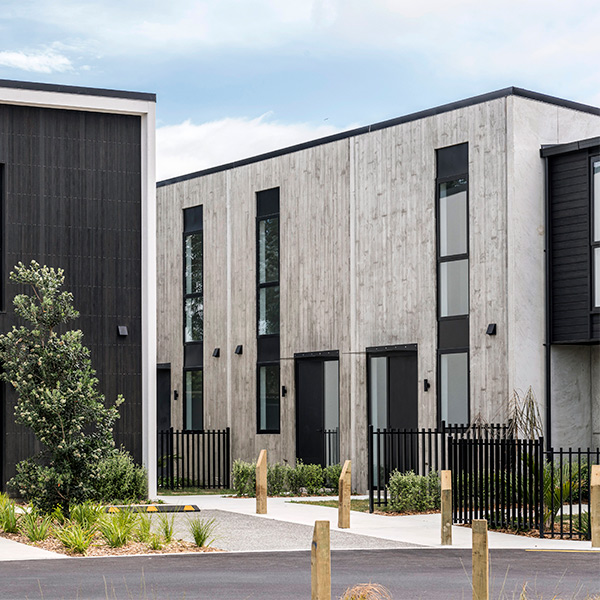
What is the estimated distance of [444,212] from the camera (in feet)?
74.9

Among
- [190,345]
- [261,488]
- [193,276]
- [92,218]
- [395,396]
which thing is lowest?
[261,488]

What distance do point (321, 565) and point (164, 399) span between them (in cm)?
2217

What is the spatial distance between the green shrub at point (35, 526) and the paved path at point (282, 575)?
1642 millimetres

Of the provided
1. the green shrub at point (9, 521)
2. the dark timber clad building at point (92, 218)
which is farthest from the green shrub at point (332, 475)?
the green shrub at point (9, 521)

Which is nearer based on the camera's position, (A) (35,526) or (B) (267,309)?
(A) (35,526)

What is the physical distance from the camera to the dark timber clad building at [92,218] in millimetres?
21000

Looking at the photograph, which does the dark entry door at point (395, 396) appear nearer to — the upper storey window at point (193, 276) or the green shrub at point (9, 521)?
the upper storey window at point (193, 276)

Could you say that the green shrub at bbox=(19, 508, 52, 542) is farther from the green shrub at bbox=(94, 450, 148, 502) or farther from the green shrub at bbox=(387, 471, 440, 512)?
the green shrub at bbox=(387, 471, 440, 512)

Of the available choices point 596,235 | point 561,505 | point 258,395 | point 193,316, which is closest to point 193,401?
point 193,316

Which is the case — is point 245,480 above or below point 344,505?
below

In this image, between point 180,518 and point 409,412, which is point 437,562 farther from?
point 409,412

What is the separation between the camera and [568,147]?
69.2 feet

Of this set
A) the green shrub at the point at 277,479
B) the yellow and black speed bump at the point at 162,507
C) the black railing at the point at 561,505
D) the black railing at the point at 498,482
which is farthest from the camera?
the green shrub at the point at 277,479

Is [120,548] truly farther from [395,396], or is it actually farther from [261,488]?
[395,396]
